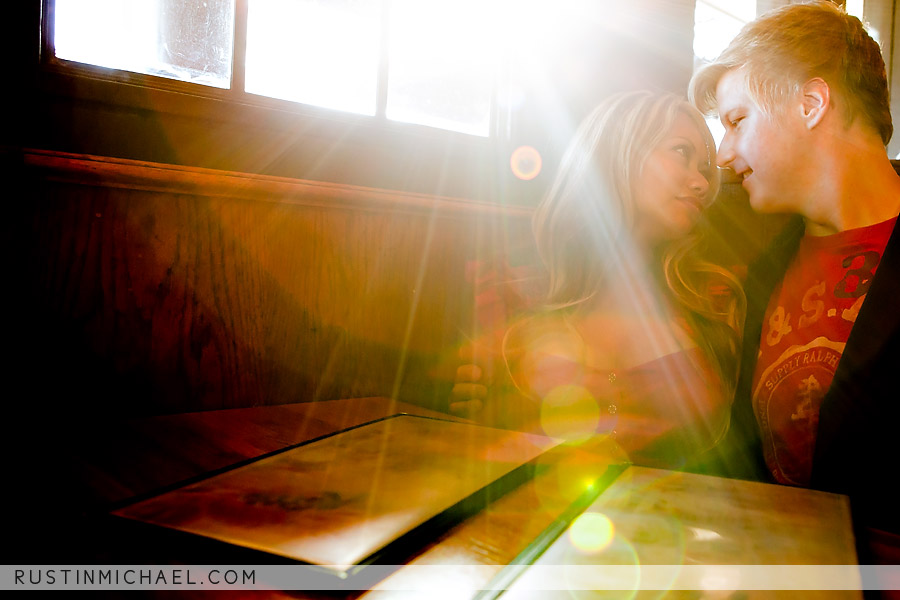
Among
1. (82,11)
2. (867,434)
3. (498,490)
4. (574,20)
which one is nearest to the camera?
(498,490)

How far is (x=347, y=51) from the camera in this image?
4.90 feet

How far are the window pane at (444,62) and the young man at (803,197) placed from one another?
0.66 meters

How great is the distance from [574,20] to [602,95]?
26cm

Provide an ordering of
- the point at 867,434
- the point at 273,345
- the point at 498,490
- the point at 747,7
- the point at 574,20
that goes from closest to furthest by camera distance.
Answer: the point at 498,490
the point at 867,434
the point at 273,345
the point at 574,20
the point at 747,7

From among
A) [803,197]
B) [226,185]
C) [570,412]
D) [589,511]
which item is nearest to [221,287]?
[226,185]

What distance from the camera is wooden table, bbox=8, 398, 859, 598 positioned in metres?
0.40

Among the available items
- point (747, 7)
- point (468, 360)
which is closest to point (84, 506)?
point (468, 360)

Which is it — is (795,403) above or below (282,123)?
below

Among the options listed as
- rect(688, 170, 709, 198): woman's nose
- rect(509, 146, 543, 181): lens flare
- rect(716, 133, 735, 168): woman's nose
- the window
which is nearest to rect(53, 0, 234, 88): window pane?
the window

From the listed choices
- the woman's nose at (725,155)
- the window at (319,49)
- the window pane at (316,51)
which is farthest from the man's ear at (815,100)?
the window pane at (316,51)

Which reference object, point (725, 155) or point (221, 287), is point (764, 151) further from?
point (221, 287)

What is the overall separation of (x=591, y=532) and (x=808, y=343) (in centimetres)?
110

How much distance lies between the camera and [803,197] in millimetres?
1395

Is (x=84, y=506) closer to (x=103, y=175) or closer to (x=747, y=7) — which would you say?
(x=103, y=175)
